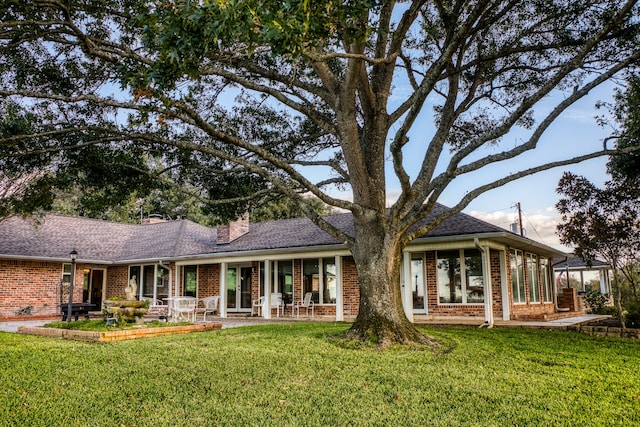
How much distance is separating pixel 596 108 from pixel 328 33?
775cm

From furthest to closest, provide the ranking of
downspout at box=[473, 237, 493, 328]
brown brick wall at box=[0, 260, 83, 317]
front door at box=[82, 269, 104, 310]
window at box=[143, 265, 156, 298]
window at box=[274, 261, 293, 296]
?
front door at box=[82, 269, 104, 310]
window at box=[143, 265, 156, 298]
window at box=[274, 261, 293, 296]
brown brick wall at box=[0, 260, 83, 317]
downspout at box=[473, 237, 493, 328]

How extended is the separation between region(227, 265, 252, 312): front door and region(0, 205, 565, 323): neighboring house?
0.14 feet

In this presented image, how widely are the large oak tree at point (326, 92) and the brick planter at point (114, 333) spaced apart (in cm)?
326

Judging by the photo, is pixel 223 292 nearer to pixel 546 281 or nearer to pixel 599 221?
pixel 599 221

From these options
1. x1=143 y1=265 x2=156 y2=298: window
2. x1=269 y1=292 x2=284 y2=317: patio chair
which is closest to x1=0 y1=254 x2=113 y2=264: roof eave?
x1=143 y1=265 x2=156 y2=298: window

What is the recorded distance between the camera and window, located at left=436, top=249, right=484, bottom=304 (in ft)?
48.0

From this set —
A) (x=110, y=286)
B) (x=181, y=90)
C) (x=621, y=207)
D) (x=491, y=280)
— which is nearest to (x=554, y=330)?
(x=491, y=280)

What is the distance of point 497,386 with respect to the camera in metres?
5.58

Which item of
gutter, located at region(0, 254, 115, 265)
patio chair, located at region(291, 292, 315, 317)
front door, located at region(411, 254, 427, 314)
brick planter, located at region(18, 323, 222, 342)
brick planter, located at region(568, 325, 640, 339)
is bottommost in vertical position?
brick planter, located at region(568, 325, 640, 339)

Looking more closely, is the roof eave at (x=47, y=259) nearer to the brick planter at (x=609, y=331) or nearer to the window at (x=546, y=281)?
the brick planter at (x=609, y=331)

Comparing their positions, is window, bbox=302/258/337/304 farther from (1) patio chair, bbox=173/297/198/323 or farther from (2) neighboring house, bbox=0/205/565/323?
(1) patio chair, bbox=173/297/198/323

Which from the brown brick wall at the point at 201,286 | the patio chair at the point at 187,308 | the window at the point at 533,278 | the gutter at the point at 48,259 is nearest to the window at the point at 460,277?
the brown brick wall at the point at 201,286

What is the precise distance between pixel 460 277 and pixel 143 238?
1646 centimetres

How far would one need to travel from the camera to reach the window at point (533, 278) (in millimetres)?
17219
